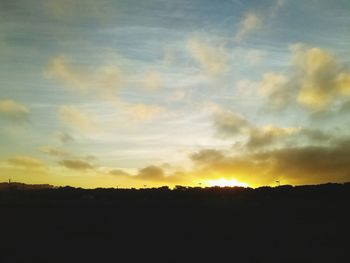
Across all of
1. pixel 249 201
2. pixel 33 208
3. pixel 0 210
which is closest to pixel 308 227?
pixel 249 201

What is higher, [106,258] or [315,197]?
[315,197]

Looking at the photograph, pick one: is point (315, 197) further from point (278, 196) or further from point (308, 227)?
point (308, 227)

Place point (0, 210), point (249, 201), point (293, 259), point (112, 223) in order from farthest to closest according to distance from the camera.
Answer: point (249, 201) → point (0, 210) → point (112, 223) → point (293, 259)

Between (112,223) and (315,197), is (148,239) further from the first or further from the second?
(315,197)

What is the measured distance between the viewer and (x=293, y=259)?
3072 centimetres

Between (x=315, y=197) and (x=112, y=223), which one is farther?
(x=315, y=197)

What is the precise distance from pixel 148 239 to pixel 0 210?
17.9 metres

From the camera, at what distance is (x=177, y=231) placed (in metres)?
37.1

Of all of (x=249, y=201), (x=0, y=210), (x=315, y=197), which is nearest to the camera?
(x=0, y=210)

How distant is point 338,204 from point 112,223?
21581 millimetres

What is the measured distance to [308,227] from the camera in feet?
118

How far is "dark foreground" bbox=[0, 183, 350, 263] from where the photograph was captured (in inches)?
1272

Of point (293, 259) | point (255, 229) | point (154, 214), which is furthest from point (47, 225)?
point (293, 259)

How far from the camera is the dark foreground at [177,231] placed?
3231 cm
